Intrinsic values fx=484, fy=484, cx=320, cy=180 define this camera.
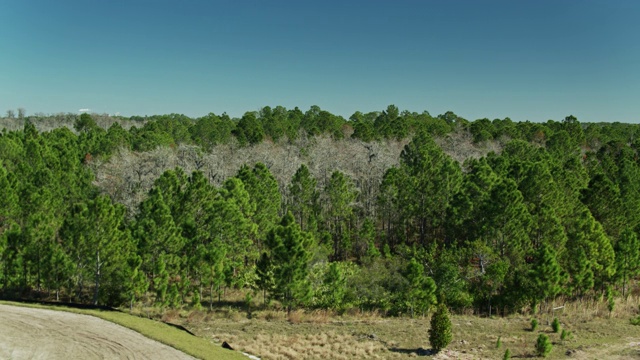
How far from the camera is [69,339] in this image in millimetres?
24672

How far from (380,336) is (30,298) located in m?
24.0

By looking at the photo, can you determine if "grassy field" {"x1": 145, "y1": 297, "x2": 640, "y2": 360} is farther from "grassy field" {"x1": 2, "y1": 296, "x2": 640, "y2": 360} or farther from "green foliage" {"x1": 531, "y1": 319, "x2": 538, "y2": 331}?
"green foliage" {"x1": 531, "y1": 319, "x2": 538, "y2": 331}

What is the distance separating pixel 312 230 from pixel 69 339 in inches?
900

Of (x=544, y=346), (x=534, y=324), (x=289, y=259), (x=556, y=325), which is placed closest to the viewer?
(x=544, y=346)

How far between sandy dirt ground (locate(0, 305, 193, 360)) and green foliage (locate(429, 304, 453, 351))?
43.9ft

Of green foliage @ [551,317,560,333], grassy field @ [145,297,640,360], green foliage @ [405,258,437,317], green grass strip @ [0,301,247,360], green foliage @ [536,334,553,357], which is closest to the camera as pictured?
green grass strip @ [0,301,247,360]

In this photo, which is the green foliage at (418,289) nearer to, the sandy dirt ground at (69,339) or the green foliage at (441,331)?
the green foliage at (441,331)

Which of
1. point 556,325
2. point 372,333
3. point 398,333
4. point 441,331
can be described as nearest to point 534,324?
point 556,325

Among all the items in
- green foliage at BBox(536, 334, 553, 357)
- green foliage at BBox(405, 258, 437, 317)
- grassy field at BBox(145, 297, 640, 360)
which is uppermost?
green foliage at BBox(405, 258, 437, 317)

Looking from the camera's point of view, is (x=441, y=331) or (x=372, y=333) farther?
(x=372, y=333)

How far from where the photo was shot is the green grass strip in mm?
24094

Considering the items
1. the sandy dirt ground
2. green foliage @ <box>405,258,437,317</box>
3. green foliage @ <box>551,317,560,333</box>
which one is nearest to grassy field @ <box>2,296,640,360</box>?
green foliage @ <box>551,317,560,333</box>

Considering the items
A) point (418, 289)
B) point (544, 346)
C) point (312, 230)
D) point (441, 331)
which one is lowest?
point (544, 346)

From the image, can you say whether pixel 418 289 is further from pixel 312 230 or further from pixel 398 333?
pixel 312 230
